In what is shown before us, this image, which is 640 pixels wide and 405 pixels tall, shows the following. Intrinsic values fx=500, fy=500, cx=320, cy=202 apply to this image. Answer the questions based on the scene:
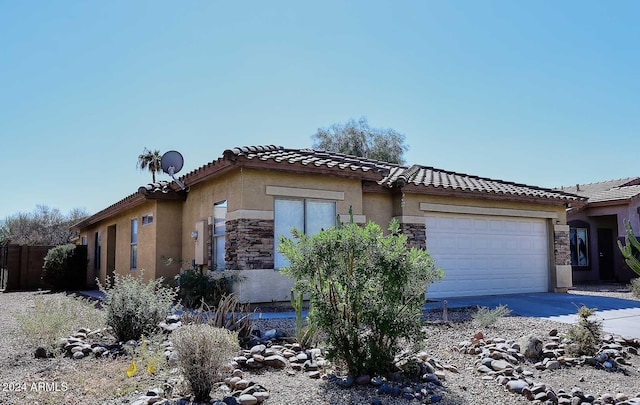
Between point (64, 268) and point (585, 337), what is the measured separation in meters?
19.7

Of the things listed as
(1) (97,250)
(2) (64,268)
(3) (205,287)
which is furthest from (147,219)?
(1) (97,250)

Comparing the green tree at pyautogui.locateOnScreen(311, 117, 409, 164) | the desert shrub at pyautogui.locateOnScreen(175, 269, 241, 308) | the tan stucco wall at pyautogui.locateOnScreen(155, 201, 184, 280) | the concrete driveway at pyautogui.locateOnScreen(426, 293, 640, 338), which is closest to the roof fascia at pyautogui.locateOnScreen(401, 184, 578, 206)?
the concrete driveway at pyautogui.locateOnScreen(426, 293, 640, 338)

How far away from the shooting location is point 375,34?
13750 mm

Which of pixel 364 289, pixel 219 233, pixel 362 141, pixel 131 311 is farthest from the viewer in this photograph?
pixel 362 141

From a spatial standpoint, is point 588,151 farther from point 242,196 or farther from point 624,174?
point 242,196

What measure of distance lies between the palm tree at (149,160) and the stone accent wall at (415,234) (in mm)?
30983

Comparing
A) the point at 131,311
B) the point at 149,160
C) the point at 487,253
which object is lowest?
the point at 131,311

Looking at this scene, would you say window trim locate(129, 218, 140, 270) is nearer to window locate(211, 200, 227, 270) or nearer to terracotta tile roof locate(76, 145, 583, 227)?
terracotta tile roof locate(76, 145, 583, 227)

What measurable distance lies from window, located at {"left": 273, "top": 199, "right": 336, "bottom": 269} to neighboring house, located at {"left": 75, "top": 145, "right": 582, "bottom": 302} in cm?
2

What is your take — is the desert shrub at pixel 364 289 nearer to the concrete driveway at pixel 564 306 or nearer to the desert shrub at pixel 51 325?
the desert shrub at pixel 51 325

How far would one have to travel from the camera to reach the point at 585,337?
7418mm

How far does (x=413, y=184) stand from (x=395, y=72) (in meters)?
3.50

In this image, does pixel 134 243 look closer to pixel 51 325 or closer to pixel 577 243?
pixel 51 325

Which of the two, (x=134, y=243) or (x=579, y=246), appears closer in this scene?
(x=134, y=243)
